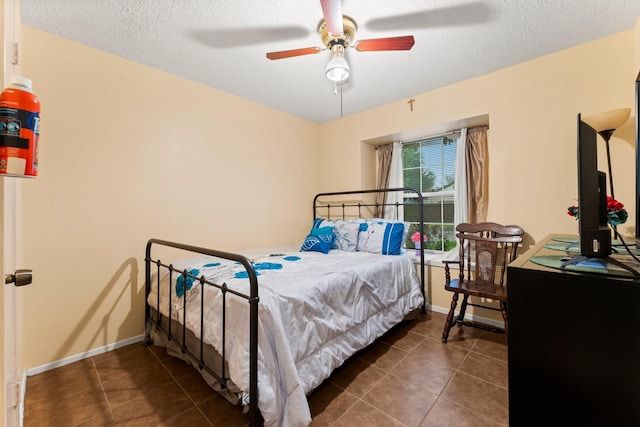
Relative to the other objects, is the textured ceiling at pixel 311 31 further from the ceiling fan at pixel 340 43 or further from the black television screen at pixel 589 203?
the black television screen at pixel 589 203

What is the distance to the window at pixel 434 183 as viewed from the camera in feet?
9.90

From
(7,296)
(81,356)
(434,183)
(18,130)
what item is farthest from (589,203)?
(81,356)

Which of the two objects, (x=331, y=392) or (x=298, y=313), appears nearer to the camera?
(x=298, y=313)

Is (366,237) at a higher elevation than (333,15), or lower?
lower

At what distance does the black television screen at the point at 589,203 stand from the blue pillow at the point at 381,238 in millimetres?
1671

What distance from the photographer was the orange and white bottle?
0.61m

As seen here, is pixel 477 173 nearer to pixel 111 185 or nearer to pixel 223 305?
pixel 223 305

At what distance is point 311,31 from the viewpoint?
1.86 metres

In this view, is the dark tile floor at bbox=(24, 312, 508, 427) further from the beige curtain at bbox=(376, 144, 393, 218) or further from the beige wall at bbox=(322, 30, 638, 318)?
the beige curtain at bbox=(376, 144, 393, 218)

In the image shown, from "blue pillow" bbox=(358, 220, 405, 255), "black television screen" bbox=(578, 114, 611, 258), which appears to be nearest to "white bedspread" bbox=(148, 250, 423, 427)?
"blue pillow" bbox=(358, 220, 405, 255)

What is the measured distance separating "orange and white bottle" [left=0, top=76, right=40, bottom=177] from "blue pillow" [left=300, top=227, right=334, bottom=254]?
2208mm

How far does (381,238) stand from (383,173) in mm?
1099

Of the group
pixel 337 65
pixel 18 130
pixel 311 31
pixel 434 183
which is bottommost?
pixel 18 130

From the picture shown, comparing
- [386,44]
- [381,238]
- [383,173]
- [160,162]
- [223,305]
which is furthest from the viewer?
[383,173]
